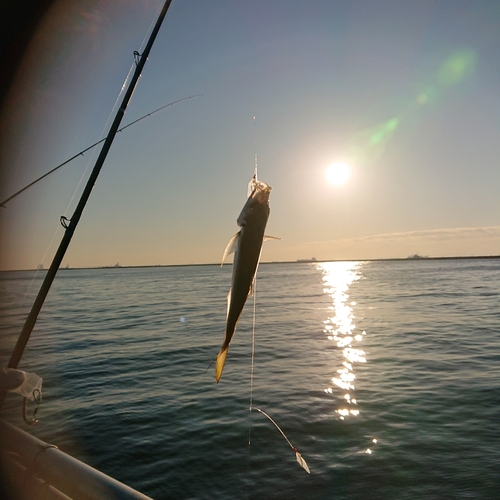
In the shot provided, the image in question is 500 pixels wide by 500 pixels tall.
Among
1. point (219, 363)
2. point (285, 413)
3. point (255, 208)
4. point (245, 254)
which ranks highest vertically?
point (255, 208)

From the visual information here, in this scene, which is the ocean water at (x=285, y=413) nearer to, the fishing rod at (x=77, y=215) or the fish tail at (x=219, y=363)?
the fishing rod at (x=77, y=215)

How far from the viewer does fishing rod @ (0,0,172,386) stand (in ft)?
12.6

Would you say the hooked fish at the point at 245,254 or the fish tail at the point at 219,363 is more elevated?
the hooked fish at the point at 245,254

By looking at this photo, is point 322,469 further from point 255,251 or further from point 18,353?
point 255,251

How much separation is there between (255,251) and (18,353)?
289cm

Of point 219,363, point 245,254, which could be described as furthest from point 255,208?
point 219,363

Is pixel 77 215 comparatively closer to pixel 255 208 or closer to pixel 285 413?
pixel 255 208

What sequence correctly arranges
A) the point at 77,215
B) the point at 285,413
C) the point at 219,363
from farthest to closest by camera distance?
the point at 285,413
the point at 77,215
the point at 219,363

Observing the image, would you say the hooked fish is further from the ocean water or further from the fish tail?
the ocean water

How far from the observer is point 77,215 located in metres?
4.20

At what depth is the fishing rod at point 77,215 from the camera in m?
3.86

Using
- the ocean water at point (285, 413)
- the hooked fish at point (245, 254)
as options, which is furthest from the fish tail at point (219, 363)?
the ocean water at point (285, 413)

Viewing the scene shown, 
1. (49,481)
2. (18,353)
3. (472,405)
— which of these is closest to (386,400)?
(472,405)

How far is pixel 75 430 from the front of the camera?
878cm
